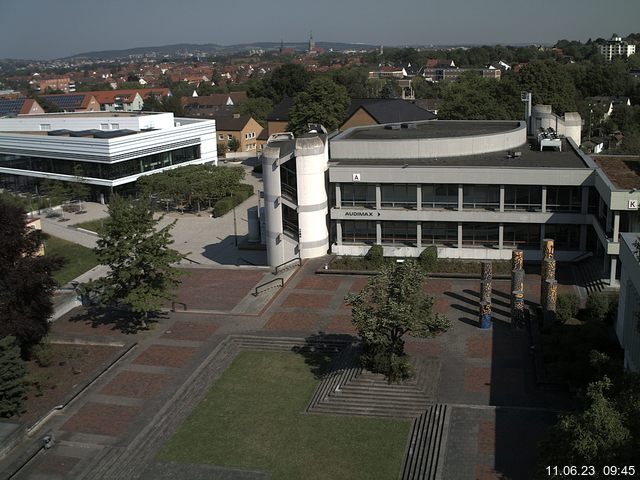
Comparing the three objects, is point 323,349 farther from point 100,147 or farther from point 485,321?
point 100,147

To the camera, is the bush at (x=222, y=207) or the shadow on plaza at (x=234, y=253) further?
the bush at (x=222, y=207)

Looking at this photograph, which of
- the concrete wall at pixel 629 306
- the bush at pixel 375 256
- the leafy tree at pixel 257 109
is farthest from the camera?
the leafy tree at pixel 257 109

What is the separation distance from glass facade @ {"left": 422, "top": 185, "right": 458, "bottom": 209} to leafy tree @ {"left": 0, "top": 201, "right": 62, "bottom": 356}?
67.0 feet

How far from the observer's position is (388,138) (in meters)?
46.4

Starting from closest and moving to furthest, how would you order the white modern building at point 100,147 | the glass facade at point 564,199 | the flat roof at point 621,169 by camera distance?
the flat roof at point 621,169, the glass facade at point 564,199, the white modern building at point 100,147

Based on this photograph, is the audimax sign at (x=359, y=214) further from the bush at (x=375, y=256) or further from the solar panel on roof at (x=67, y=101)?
the solar panel on roof at (x=67, y=101)

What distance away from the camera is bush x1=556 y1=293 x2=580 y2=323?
99.2 feet

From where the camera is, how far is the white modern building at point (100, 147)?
66.5m

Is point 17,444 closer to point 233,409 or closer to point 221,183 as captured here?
point 233,409

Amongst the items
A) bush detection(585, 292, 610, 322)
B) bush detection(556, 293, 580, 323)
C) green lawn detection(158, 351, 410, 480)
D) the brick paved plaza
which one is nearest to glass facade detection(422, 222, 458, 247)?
the brick paved plaza

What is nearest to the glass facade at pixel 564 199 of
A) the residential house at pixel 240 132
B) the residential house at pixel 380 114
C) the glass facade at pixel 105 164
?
the residential house at pixel 380 114

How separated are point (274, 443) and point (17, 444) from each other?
862 centimetres

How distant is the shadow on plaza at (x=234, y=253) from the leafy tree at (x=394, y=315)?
65.0 feet

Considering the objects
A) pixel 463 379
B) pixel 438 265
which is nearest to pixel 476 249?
pixel 438 265
